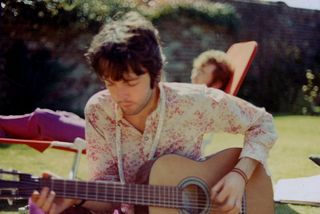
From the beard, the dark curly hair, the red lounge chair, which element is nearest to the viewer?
the dark curly hair

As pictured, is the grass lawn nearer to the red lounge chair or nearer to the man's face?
the red lounge chair

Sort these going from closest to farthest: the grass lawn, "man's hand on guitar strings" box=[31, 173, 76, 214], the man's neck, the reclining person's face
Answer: "man's hand on guitar strings" box=[31, 173, 76, 214], the man's neck, the reclining person's face, the grass lawn

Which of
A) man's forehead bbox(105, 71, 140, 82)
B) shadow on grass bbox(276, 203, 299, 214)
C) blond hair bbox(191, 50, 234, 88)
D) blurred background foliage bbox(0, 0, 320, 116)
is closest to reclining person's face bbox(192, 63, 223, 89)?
blond hair bbox(191, 50, 234, 88)

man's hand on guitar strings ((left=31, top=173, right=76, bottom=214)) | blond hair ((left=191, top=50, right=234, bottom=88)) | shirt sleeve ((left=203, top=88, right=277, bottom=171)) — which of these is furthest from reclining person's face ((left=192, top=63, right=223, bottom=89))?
man's hand on guitar strings ((left=31, top=173, right=76, bottom=214))

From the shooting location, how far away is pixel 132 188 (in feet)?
6.27

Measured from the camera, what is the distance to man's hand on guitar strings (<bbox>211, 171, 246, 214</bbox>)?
2070mm

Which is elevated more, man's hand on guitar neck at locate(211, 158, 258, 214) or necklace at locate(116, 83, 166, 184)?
necklace at locate(116, 83, 166, 184)

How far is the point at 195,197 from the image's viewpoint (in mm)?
2070

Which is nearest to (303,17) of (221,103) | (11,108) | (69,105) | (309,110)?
(309,110)

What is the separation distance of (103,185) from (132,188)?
118mm

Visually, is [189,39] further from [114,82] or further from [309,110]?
[114,82]

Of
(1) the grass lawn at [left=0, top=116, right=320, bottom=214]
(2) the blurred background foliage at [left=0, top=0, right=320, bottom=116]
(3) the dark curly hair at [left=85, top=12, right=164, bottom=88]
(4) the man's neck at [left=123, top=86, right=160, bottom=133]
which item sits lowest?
(1) the grass lawn at [left=0, top=116, right=320, bottom=214]

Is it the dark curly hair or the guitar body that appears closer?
the dark curly hair

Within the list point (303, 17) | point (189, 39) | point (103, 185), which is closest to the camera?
point (103, 185)
